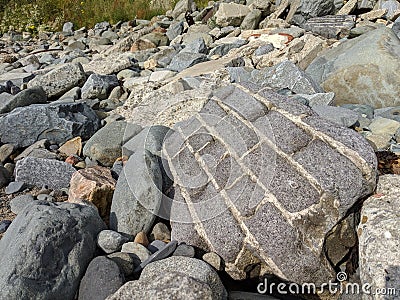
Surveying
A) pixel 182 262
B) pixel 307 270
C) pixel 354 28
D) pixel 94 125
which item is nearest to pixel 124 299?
pixel 182 262

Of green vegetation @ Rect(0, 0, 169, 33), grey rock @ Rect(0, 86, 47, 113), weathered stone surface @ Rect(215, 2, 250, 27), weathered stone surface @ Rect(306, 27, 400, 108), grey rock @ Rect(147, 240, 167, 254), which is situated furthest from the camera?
green vegetation @ Rect(0, 0, 169, 33)

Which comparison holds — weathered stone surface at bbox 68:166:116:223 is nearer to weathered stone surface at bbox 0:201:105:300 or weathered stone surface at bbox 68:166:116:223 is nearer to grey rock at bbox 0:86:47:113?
weathered stone surface at bbox 0:201:105:300

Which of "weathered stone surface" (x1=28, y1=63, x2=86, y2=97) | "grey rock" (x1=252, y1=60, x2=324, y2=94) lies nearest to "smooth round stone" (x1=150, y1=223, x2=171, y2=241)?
"grey rock" (x1=252, y1=60, x2=324, y2=94)

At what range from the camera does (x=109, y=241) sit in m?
2.47

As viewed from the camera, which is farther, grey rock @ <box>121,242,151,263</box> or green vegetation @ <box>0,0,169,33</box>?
green vegetation @ <box>0,0,169,33</box>

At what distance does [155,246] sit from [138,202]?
297mm

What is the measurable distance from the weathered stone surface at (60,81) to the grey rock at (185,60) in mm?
1455

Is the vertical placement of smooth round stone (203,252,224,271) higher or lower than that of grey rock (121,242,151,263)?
lower

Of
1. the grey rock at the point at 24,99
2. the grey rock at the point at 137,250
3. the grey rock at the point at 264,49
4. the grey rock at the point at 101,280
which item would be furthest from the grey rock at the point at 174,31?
the grey rock at the point at 101,280

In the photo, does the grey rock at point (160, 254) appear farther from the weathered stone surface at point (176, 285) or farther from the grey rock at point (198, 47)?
the grey rock at point (198, 47)

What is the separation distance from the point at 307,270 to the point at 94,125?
9.37ft

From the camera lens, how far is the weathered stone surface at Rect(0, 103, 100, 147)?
13.8 ft

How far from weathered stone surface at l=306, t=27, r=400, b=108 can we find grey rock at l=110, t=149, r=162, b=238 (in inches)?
106

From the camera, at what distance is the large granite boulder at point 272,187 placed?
232 centimetres
